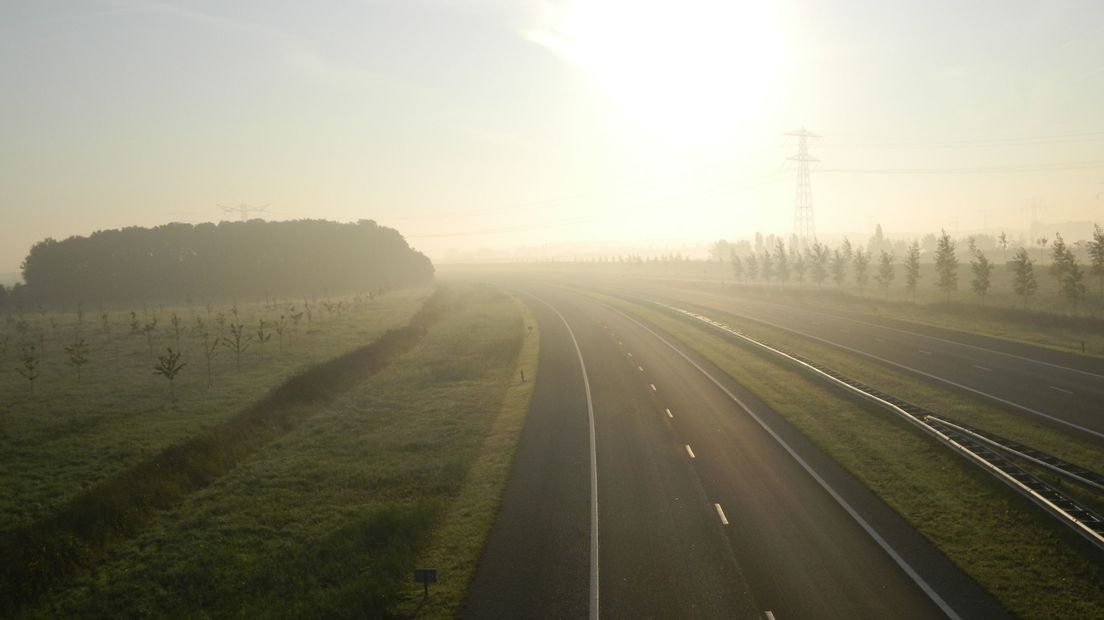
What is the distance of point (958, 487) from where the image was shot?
715 inches

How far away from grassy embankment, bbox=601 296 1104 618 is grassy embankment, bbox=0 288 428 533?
996 inches

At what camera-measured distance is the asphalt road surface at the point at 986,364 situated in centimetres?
2670

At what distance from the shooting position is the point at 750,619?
11.8 m

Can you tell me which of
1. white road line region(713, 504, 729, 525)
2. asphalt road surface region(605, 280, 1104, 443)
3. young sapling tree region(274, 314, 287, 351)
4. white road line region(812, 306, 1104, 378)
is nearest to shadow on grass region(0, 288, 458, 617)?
white road line region(713, 504, 729, 525)

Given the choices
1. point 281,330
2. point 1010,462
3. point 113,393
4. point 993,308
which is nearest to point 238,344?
point 113,393

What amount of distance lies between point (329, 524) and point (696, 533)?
10388 mm

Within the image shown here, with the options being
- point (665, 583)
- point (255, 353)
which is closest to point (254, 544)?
point (665, 583)

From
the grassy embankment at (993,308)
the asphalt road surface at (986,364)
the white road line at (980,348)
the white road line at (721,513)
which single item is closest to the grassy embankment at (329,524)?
the white road line at (721,513)

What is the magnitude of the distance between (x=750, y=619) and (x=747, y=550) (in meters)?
2.98

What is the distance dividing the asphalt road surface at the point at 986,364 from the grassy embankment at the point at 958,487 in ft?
6.33

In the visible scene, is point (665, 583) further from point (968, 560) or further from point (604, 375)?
point (604, 375)

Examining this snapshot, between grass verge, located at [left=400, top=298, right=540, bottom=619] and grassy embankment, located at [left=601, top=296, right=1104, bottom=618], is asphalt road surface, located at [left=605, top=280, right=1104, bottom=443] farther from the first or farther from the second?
grass verge, located at [left=400, top=298, right=540, bottom=619]

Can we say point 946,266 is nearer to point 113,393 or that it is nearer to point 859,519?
point 859,519

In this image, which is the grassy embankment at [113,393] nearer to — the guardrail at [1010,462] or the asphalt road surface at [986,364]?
the guardrail at [1010,462]
